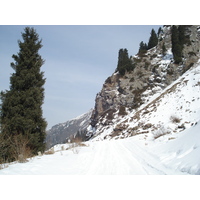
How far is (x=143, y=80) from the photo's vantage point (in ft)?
146

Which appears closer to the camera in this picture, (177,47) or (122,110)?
(122,110)

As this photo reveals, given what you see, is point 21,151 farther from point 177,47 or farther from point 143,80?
point 177,47

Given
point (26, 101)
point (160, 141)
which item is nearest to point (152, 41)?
point (160, 141)

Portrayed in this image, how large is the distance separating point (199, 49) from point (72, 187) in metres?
54.7

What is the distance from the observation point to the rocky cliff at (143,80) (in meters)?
40.3

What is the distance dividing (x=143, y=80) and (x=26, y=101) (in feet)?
131

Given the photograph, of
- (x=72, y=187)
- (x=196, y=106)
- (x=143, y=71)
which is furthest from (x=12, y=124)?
A: (x=143, y=71)

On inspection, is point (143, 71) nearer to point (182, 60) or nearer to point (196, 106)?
point (182, 60)

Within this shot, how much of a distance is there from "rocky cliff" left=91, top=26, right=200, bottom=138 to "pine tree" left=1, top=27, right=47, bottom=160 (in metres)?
28.9

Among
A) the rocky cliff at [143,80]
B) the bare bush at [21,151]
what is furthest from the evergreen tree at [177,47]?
the bare bush at [21,151]

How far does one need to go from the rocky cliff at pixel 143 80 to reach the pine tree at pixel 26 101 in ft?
94.7

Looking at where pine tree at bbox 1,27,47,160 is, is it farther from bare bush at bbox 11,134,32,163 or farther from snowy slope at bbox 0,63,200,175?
snowy slope at bbox 0,63,200,175

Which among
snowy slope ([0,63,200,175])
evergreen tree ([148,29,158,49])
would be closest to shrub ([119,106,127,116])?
snowy slope ([0,63,200,175])

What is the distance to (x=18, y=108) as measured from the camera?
9242mm
